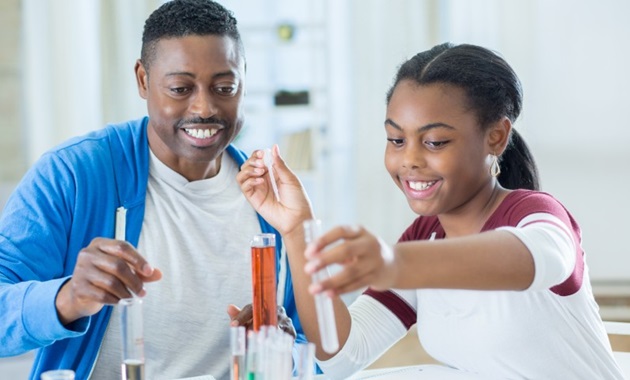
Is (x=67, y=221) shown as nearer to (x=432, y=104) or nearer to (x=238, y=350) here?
(x=238, y=350)

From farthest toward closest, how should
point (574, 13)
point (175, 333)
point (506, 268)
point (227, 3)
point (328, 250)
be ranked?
point (227, 3), point (574, 13), point (175, 333), point (506, 268), point (328, 250)

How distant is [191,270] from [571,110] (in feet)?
9.00

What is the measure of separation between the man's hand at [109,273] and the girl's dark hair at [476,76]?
58 centimetres

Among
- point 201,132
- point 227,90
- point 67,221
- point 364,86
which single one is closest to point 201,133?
point 201,132

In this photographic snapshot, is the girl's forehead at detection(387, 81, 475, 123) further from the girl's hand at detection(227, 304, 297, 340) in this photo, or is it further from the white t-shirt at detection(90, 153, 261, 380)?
the white t-shirt at detection(90, 153, 261, 380)

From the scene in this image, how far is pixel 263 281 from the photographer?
4.13 ft

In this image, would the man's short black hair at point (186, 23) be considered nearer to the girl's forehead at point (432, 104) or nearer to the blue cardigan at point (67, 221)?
the blue cardigan at point (67, 221)

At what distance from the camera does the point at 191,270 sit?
1722 millimetres

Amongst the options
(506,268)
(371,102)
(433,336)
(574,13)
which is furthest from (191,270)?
(574,13)

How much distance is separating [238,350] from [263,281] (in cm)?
12

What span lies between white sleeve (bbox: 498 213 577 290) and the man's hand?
0.53 m

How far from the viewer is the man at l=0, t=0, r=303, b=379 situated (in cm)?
157

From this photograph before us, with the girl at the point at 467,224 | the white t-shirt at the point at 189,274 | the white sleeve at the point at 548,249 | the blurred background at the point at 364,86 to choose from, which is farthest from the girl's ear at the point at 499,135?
the blurred background at the point at 364,86

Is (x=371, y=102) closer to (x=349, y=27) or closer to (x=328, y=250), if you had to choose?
(x=349, y=27)
